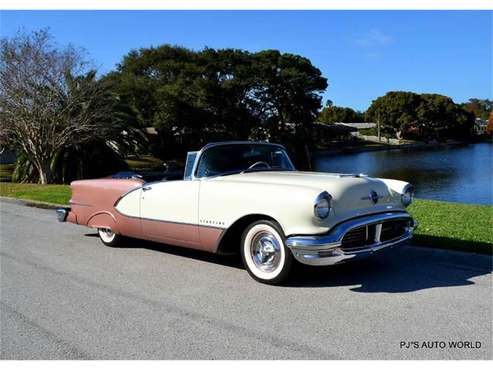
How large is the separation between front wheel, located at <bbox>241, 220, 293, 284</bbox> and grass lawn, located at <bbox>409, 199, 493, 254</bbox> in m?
2.47

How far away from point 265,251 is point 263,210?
0.43m

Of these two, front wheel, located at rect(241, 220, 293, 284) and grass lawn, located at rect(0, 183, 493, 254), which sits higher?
front wheel, located at rect(241, 220, 293, 284)

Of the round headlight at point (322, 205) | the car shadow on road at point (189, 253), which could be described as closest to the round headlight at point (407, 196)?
the round headlight at point (322, 205)

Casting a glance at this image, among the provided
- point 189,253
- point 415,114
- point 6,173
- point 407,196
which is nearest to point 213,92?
point 6,173

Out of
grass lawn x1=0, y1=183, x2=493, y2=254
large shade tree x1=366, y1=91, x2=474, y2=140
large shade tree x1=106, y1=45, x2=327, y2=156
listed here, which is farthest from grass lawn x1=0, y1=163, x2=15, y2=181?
large shade tree x1=366, y1=91, x2=474, y2=140

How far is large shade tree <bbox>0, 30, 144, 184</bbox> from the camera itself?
2072 cm

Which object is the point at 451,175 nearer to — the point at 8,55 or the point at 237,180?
the point at 8,55

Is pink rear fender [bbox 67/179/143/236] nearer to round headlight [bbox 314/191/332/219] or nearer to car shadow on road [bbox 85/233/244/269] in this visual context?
car shadow on road [bbox 85/233/244/269]

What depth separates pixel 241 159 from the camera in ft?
20.4

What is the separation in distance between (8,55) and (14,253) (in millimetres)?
16562

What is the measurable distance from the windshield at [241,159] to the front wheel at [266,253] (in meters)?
1.06

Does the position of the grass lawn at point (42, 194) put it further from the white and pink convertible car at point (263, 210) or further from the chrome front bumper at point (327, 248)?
the chrome front bumper at point (327, 248)

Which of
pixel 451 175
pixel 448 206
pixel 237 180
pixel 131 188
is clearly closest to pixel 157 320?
pixel 237 180

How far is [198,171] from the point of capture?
5.88 metres
